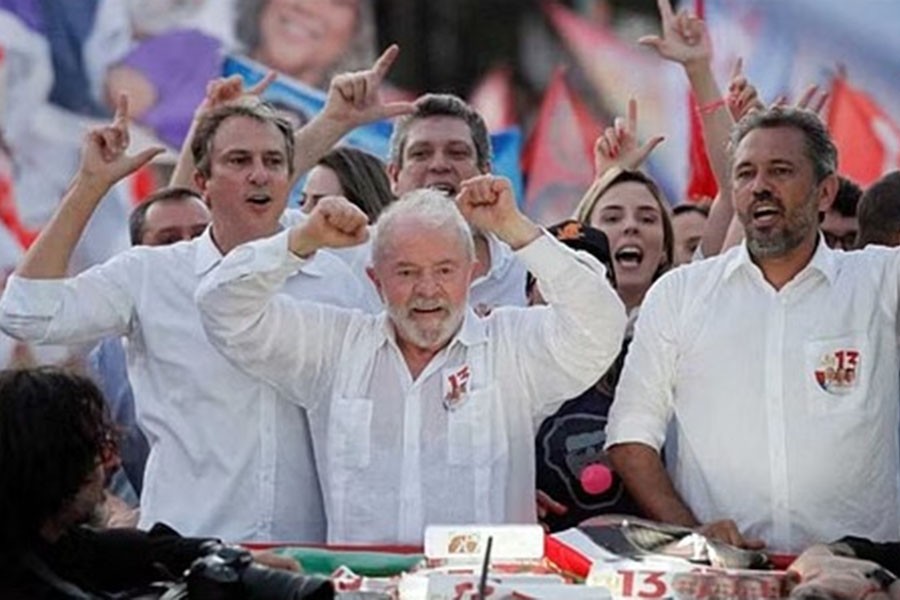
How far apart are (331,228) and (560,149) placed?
2.79 meters

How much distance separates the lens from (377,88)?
19.2ft

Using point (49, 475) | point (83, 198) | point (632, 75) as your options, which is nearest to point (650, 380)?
point (83, 198)

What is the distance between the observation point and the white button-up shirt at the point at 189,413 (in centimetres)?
502

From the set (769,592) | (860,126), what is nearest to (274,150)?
(769,592)

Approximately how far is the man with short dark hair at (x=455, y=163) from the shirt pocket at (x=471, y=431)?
74 cm

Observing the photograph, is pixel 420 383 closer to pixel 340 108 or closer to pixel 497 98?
pixel 340 108

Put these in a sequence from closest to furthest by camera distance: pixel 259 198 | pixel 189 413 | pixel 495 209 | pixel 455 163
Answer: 1. pixel 495 209
2. pixel 189 413
3. pixel 259 198
4. pixel 455 163

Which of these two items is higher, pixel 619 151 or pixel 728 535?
pixel 619 151

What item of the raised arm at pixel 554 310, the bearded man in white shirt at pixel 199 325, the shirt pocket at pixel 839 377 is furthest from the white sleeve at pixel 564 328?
the bearded man in white shirt at pixel 199 325

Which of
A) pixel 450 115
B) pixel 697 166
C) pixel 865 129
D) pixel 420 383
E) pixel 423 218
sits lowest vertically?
pixel 420 383

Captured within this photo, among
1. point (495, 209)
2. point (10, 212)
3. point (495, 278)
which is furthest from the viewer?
point (10, 212)

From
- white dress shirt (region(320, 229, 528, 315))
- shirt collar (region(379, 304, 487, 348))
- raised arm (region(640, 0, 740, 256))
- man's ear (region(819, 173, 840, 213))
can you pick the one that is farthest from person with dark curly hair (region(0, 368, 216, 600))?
raised arm (region(640, 0, 740, 256))

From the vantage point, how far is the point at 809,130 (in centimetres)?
507

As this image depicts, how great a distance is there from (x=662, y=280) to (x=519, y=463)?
535 millimetres
